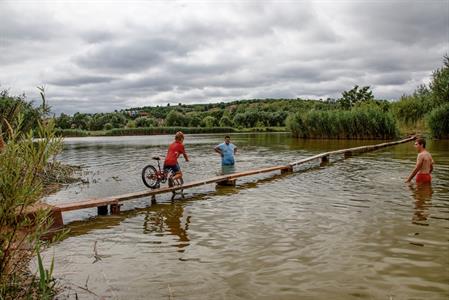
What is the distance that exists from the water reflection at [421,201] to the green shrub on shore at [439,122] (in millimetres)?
28136

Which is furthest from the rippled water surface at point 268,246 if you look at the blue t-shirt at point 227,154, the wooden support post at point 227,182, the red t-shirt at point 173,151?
the blue t-shirt at point 227,154

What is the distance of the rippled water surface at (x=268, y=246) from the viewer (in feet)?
17.6

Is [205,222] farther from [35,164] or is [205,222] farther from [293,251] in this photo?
[35,164]

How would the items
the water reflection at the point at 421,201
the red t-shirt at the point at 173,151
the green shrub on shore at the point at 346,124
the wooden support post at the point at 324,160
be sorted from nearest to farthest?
the water reflection at the point at 421,201, the red t-shirt at the point at 173,151, the wooden support post at the point at 324,160, the green shrub on shore at the point at 346,124

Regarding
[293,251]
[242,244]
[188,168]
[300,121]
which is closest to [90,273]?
[242,244]

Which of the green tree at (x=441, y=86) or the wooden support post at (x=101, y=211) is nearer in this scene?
the wooden support post at (x=101, y=211)

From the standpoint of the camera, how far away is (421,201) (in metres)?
10.6

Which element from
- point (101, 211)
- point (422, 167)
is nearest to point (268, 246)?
point (101, 211)

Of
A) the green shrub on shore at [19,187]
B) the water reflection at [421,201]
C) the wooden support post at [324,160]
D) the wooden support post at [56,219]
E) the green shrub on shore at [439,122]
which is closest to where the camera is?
the green shrub on shore at [19,187]

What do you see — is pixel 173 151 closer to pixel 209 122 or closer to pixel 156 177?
pixel 156 177

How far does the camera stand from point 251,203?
→ 11.2m

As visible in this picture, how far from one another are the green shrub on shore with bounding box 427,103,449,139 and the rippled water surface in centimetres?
2752

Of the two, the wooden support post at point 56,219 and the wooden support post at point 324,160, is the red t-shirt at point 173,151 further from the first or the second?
the wooden support post at point 324,160

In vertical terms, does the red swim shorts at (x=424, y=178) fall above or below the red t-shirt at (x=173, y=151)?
below
